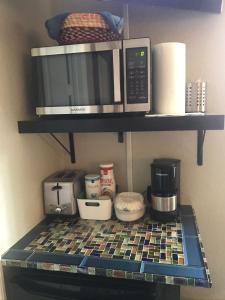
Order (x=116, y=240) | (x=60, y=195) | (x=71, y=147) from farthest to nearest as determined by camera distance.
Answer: (x=71, y=147)
(x=60, y=195)
(x=116, y=240)

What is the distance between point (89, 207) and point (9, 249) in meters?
0.43

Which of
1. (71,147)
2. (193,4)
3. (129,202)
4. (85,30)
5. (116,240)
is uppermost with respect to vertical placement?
(193,4)

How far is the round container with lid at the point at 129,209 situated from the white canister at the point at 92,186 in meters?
0.13

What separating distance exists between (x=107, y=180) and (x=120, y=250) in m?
0.45

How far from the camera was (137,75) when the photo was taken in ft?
3.34

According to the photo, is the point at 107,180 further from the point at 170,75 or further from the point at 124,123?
the point at 170,75

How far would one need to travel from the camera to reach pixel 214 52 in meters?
1.32

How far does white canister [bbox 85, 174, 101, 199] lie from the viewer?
1.41 m

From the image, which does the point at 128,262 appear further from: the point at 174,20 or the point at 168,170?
the point at 174,20

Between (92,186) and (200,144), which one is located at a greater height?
(200,144)

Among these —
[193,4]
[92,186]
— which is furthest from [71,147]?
[193,4]

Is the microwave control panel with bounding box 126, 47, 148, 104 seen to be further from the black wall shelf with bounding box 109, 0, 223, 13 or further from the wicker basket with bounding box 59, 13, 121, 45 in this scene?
the black wall shelf with bounding box 109, 0, 223, 13

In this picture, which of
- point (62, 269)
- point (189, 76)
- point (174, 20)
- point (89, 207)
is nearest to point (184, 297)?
point (89, 207)

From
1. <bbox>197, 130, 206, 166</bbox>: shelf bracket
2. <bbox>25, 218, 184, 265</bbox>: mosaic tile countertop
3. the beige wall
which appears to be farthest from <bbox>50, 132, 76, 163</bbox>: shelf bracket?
<bbox>197, 130, 206, 166</bbox>: shelf bracket
